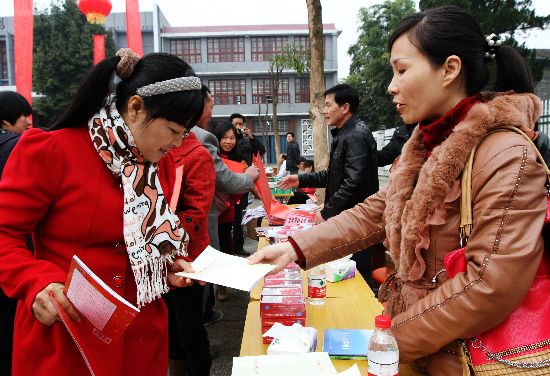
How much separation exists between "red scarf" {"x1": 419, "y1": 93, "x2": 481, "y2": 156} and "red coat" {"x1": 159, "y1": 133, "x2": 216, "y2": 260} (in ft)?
4.24

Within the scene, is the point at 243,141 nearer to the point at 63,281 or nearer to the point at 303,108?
the point at 63,281

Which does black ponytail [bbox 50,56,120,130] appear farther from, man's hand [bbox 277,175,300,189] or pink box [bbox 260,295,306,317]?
man's hand [bbox 277,175,300,189]

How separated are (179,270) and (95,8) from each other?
8347 mm

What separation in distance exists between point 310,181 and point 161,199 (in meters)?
2.74

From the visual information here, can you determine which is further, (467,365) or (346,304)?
(346,304)

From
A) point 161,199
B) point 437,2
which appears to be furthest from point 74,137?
point 437,2

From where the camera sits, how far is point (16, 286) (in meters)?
1.22

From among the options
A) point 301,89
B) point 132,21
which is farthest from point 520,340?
point 301,89

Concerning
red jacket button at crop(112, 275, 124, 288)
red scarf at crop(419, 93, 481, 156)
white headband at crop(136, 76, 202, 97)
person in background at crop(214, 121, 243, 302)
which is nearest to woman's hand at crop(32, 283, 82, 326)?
red jacket button at crop(112, 275, 124, 288)

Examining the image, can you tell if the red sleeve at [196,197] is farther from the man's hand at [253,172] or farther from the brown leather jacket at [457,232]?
the brown leather jacket at [457,232]

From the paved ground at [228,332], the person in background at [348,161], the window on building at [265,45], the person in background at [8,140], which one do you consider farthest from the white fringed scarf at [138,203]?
the window on building at [265,45]

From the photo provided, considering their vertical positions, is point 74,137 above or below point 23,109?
below

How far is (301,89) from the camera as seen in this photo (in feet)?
104

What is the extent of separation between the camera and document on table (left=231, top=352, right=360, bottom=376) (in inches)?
51.3
